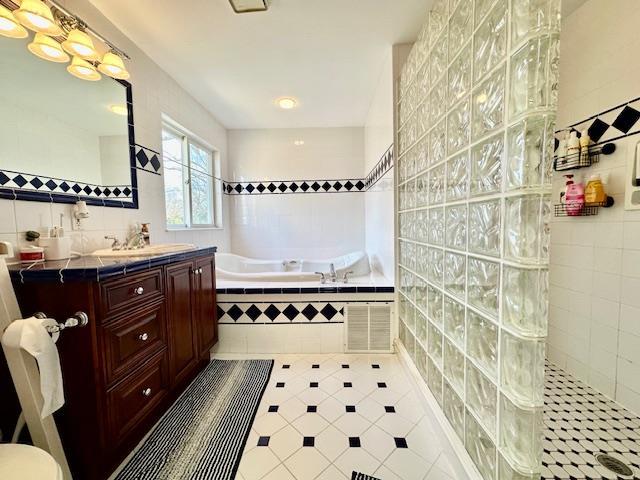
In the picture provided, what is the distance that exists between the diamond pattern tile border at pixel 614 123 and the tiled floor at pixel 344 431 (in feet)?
6.41

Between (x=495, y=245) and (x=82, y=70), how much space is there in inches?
88.6

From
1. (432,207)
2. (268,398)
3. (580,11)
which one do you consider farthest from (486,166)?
(580,11)

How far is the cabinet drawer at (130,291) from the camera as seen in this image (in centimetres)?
112

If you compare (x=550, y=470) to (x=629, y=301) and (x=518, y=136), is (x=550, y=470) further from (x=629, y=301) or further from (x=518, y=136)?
(x=518, y=136)

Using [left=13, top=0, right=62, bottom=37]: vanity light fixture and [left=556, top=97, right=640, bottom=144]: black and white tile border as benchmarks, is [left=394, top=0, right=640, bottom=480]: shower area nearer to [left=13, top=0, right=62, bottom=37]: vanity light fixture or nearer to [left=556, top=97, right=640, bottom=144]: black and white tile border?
[left=556, top=97, right=640, bottom=144]: black and white tile border

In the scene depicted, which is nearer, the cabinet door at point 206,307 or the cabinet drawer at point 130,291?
the cabinet drawer at point 130,291

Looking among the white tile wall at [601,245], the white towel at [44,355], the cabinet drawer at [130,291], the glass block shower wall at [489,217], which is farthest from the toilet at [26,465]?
the white tile wall at [601,245]

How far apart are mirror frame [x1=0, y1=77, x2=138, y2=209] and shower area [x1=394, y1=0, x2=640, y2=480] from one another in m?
1.96

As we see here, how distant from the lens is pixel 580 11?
70.9 inches

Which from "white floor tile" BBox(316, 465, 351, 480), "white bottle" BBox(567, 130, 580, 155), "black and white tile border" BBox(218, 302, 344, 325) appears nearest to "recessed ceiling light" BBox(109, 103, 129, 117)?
"black and white tile border" BBox(218, 302, 344, 325)

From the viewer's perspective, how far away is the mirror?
1227 mm

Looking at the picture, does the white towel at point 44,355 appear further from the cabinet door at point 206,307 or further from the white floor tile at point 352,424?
the white floor tile at point 352,424

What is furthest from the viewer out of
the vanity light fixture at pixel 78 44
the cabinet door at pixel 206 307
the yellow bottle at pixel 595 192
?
the cabinet door at pixel 206 307

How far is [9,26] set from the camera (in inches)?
46.1
